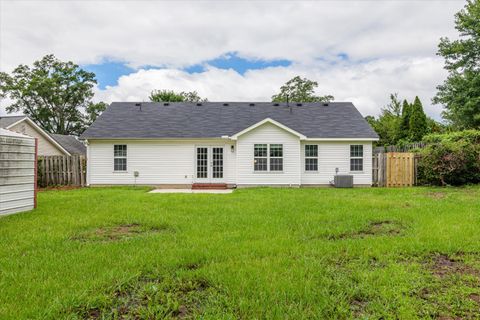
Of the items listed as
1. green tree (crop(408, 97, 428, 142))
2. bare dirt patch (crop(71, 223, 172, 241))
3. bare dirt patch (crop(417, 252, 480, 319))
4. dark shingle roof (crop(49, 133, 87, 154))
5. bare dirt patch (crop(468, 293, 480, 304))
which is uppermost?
green tree (crop(408, 97, 428, 142))

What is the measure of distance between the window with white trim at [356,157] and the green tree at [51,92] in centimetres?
4264

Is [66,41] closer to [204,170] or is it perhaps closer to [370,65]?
[204,170]

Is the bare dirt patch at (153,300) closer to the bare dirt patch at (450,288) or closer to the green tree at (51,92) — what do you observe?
the bare dirt patch at (450,288)

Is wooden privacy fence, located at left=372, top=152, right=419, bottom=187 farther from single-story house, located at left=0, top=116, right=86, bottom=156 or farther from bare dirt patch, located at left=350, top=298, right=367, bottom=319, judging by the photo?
single-story house, located at left=0, top=116, right=86, bottom=156

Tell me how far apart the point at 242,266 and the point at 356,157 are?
14.2 meters

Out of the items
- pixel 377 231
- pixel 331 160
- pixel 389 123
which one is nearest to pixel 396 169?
pixel 331 160

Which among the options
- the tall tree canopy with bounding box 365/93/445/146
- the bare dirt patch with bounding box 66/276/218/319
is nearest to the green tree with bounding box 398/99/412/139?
the tall tree canopy with bounding box 365/93/445/146

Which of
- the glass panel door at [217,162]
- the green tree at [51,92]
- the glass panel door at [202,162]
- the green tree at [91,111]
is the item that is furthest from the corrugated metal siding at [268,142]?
the green tree at [51,92]

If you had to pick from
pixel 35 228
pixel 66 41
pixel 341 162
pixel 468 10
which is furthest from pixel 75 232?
pixel 468 10

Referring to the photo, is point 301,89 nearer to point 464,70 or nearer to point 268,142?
point 464,70

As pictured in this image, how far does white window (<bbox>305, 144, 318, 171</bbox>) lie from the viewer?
55.4 ft

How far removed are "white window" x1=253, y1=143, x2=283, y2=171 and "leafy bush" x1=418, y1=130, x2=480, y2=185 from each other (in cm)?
721

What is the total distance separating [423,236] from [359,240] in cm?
127

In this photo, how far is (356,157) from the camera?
16.8 m
